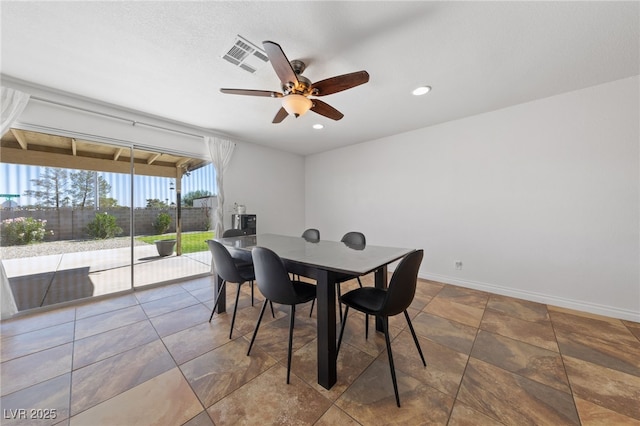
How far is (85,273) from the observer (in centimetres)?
320

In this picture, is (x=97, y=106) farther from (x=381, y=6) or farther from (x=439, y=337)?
(x=439, y=337)

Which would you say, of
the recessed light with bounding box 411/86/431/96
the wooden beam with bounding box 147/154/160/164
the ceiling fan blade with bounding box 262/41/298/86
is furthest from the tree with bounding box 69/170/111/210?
the recessed light with bounding box 411/86/431/96

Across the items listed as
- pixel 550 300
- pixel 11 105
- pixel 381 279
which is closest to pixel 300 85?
pixel 381 279

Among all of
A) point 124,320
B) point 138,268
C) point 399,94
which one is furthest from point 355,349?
point 138,268

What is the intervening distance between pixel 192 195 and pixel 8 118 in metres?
1.91

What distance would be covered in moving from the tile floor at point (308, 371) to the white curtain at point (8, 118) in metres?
0.16

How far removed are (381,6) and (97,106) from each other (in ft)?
11.0

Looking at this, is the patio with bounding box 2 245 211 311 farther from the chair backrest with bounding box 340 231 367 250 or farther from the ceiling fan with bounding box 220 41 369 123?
the ceiling fan with bounding box 220 41 369 123

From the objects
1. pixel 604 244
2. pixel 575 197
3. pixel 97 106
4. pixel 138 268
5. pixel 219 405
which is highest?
pixel 97 106

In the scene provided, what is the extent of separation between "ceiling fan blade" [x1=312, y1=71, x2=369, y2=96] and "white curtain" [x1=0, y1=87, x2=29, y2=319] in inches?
119

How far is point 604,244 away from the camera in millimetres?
2346

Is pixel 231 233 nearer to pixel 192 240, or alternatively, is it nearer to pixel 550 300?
pixel 192 240

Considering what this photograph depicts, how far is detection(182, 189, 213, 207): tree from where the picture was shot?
364 centimetres

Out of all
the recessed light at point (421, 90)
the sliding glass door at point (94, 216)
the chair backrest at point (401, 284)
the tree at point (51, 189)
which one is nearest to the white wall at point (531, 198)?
the recessed light at point (421, 90)
